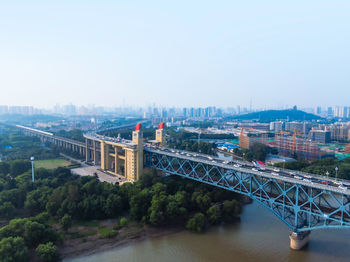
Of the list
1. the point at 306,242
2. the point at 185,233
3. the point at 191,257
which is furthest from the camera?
the point at 185,233

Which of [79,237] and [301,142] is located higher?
[301,142]

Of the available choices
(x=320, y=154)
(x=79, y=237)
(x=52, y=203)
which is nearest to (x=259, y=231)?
(x=79, y=237)

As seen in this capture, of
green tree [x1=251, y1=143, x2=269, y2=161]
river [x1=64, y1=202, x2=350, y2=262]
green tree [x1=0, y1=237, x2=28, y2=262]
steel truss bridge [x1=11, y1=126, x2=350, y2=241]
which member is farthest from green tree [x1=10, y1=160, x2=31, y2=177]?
green tree [x1=251, y1=143, x2=269, y2=161]

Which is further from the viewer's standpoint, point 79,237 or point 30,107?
point 30,107

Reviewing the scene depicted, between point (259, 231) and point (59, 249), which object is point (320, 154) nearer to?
point (259, 231)

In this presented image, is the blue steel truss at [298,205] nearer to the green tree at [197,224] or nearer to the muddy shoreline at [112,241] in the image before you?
the green tree at [197,224]

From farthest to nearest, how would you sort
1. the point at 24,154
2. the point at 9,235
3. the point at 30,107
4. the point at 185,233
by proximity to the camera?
the point at 30,107
the point at 24,154
the point at 185,233
the point at 9,235

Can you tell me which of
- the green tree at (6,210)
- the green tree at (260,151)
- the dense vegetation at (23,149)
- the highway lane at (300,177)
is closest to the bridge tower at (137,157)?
the highway lane at (300,177)
